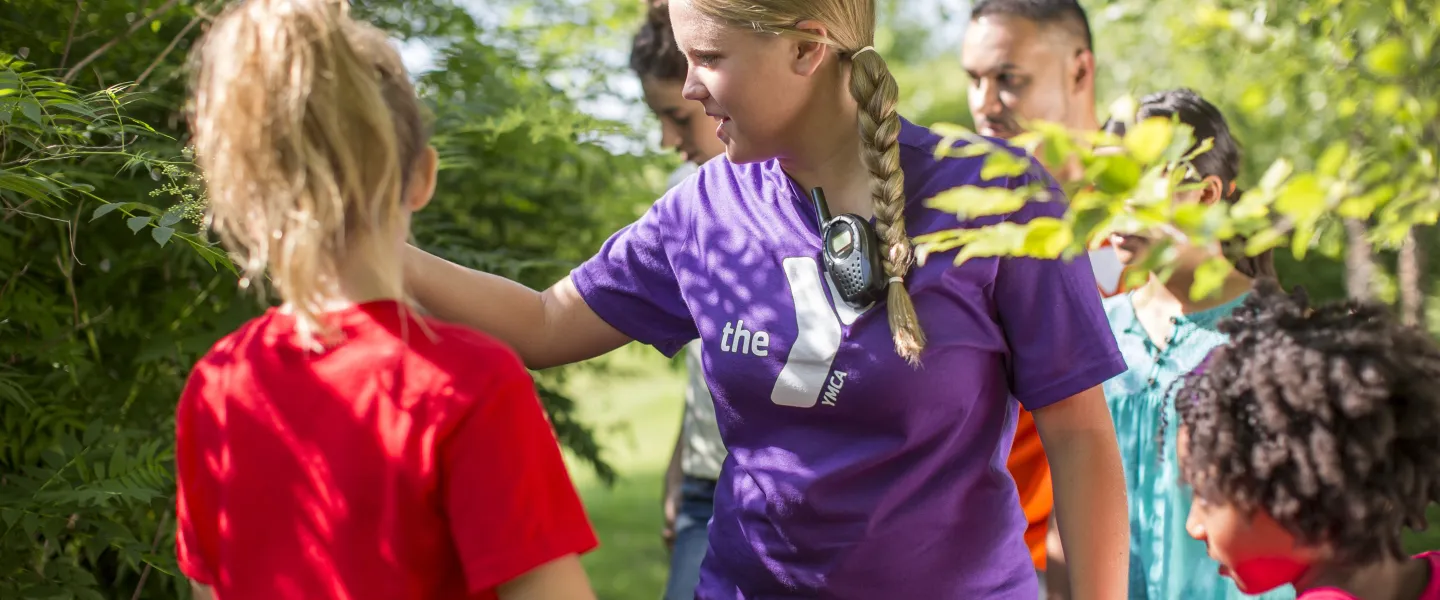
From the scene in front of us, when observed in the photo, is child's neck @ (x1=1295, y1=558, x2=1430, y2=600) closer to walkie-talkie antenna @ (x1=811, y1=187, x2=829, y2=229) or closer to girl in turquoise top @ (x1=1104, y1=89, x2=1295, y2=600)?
walkie-talkie antenna @ (x1=811, y1=187, x2=829, y2=229)

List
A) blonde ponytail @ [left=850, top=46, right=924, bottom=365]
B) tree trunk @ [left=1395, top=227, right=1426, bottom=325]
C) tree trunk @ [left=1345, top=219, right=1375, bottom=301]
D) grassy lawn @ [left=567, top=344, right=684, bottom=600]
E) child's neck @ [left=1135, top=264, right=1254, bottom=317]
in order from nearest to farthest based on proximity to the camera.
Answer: blonde ponytail @ [left=850, top=46, right=924, bottom=365] < child's neck @ [left=1135, top=264, right=1254, bottom=317] < tree trunk @ [left=1345, top=219, right=1375, bottom=301] < tree trunk @ [left=1395, top=227, right=1426, bottom=325] < grassy lawn @ [left=567, top=344, right=684, bottom=600]

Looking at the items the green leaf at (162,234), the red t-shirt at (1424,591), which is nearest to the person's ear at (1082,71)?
the red t-shirt at (1424,591)

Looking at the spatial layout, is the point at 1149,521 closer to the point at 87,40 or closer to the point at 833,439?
the point at 833,439

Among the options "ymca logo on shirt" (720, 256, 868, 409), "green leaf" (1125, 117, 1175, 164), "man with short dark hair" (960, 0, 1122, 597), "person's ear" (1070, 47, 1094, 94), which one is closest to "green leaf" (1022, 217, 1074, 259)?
"green leaf" (1125, 117, 1175, 164)

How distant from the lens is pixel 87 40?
10.4 feet

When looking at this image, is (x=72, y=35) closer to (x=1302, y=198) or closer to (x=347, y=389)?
(x=347, y=389)

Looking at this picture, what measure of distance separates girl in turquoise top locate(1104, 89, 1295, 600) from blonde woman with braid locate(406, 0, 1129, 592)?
2.79 ft

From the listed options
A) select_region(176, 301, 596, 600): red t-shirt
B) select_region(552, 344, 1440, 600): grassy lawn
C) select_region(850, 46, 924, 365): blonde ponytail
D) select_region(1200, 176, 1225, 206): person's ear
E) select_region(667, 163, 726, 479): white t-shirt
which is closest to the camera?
select_region(176, 301, 596, 600): red t-shirt

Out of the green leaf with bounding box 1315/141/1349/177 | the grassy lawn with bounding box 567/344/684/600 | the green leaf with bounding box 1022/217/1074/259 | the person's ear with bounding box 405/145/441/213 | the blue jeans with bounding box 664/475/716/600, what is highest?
the green leaf with bounding box 1315/141/1349/177

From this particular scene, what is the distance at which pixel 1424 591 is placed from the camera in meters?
1.71

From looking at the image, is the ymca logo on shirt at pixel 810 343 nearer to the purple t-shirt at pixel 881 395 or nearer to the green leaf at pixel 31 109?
the purple t-shirt at pixel 881 395

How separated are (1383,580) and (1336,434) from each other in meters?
0.21

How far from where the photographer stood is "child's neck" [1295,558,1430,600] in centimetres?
173

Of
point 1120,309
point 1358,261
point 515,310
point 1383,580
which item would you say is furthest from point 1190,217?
point 1358,261
